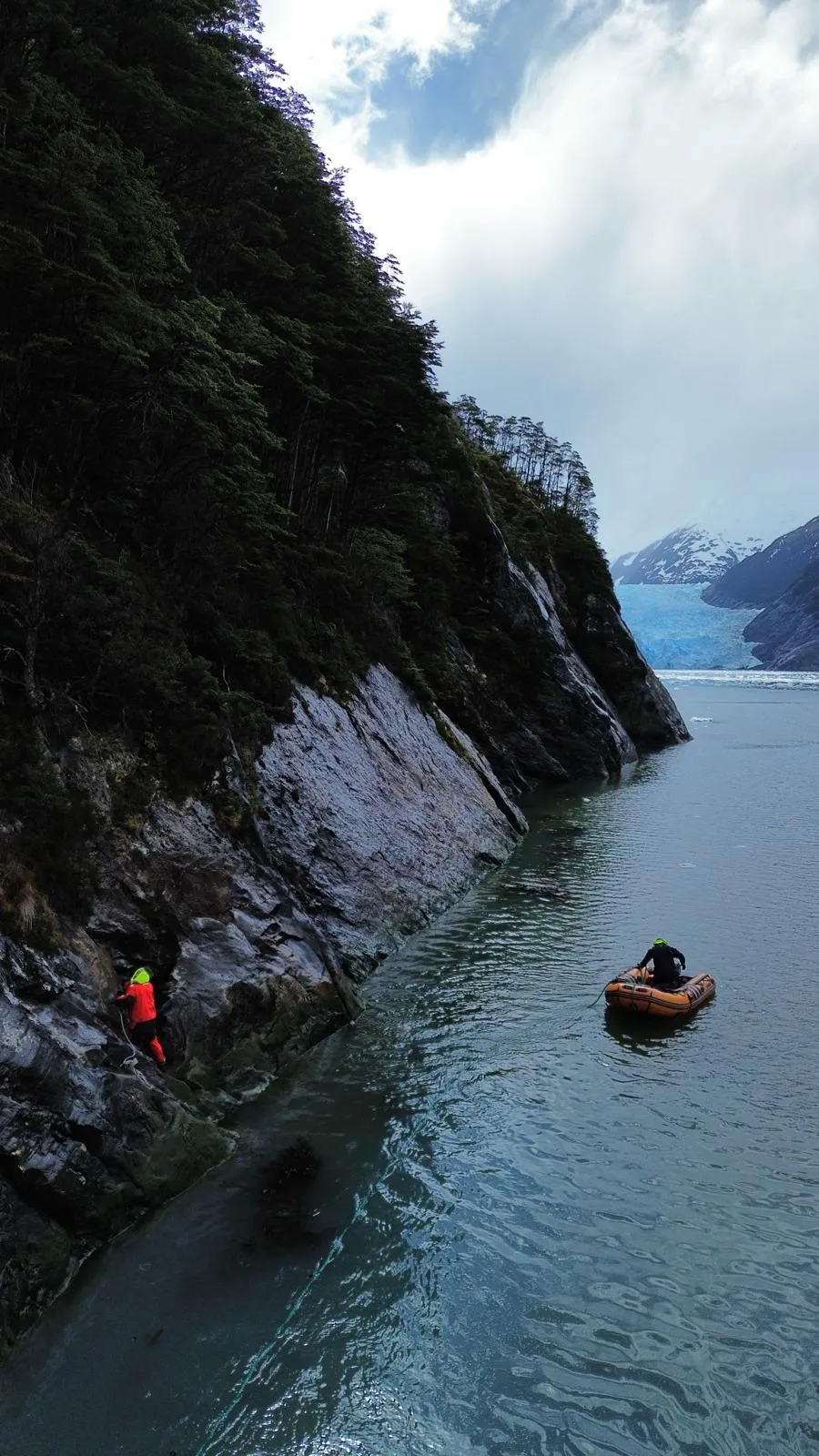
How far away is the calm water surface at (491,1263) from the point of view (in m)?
7.56

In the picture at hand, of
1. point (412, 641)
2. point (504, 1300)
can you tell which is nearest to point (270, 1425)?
point (504, 1300)

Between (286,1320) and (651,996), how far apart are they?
977 cm

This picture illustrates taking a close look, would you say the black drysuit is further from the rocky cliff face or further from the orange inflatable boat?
the rocky cliff face

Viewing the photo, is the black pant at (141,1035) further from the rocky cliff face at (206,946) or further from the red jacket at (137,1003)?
the rocky cliff face at (206,946)

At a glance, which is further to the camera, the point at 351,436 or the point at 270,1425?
the point at 351,436

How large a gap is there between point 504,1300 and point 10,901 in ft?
23.2

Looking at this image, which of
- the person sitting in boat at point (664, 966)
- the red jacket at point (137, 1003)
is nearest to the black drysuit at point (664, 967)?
the person sitting in boat at point (664, 966)

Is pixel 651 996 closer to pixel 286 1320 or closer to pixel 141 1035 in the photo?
pixel 141 1035

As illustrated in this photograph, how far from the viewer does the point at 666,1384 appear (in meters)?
7.99

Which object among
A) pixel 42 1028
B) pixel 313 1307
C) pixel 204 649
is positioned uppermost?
pixel 204 649

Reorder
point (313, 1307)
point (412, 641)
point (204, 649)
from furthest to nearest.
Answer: point (412, 641)
point (204, 649)
point (313, 1307)

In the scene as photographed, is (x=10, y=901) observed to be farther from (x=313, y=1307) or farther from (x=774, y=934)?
(x=774, y=934)

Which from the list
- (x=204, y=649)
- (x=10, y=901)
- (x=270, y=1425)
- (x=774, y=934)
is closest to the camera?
(x=270, y=1425)

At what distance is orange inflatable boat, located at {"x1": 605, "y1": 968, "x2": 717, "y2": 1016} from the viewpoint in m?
16.4
